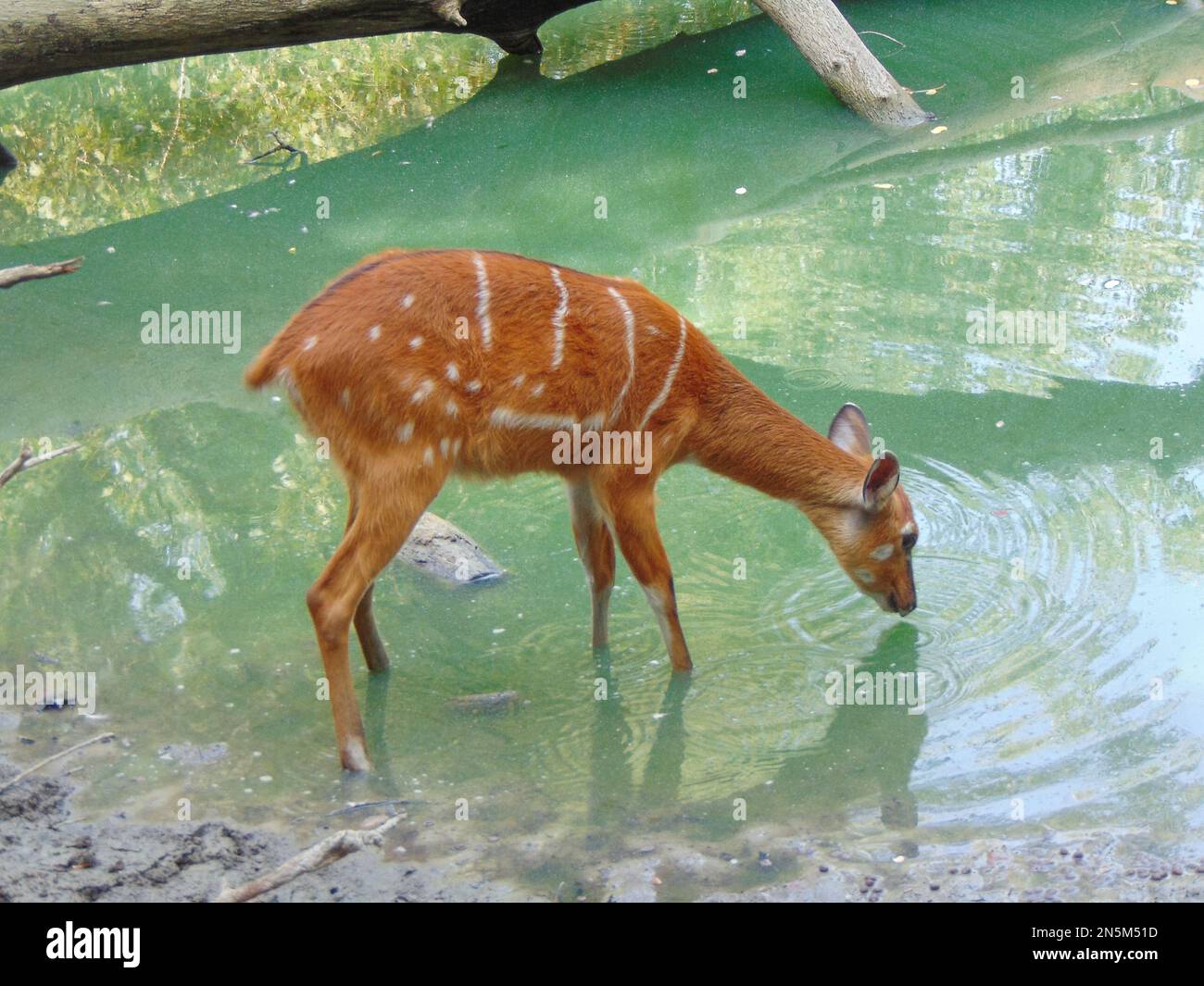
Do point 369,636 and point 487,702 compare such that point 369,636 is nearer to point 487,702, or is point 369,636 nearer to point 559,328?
point 487,702

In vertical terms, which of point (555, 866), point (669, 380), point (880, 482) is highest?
point (669, 380)

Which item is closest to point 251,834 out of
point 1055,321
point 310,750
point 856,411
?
point 310,750

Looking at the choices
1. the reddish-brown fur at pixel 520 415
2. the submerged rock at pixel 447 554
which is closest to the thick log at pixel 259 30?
the submerged rock at pixel 447 554

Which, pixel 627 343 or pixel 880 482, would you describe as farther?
pixel 880 482

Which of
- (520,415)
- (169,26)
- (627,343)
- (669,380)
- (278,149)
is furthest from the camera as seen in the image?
(278,149)

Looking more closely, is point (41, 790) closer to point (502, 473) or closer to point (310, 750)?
point (310, 750)

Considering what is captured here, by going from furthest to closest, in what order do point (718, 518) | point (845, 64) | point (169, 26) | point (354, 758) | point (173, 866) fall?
point (845, 64) → point (169, 26) → point (718, 518) → point (354, 758) → point (173, 866)

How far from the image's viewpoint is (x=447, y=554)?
19.1ft

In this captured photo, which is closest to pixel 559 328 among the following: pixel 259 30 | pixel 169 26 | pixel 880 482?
pixel 880 482

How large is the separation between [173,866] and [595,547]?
1.98 m

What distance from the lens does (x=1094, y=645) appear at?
5.23 m

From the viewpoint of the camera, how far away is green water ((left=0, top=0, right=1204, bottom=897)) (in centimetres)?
462

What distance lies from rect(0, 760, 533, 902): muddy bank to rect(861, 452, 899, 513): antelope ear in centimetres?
210

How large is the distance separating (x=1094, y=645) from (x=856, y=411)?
4.24 ft
